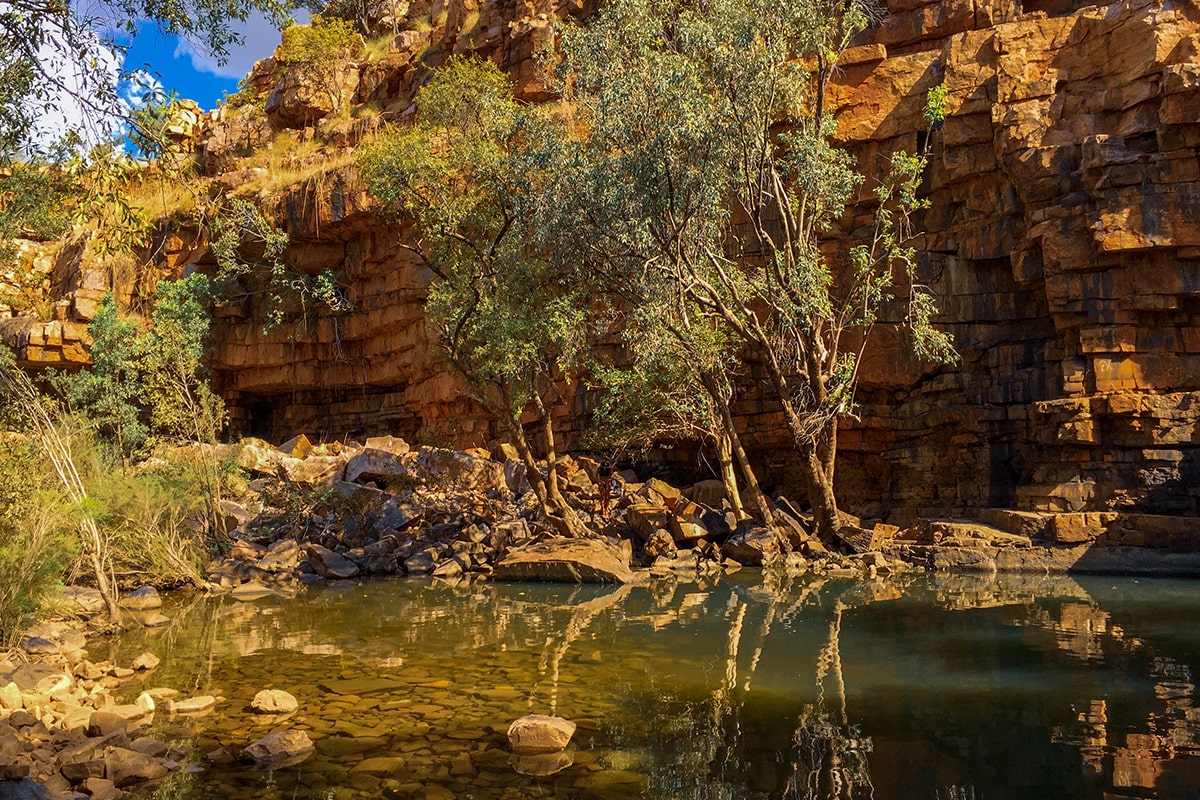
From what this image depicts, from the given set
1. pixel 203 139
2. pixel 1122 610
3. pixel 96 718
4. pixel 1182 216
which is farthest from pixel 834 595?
pixel 203 139

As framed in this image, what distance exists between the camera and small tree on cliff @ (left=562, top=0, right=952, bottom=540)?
14.8 metres

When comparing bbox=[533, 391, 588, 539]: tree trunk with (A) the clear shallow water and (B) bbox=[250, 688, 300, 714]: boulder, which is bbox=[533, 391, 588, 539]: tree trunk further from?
(B) bbox=[250, 688, 300, 714]: boulder

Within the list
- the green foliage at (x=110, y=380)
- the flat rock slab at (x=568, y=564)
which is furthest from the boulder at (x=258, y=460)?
the flat rock slab at (x=568, y=564)

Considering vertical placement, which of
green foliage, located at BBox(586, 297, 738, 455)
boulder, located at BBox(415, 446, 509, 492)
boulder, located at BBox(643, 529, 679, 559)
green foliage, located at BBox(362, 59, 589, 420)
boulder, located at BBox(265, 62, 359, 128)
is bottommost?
boulder, located at BBox(643, 529, 679, 559)

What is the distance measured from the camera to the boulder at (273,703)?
6988 mm

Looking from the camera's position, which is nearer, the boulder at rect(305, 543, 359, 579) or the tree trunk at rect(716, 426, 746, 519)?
the boulder at rect(305, 543, 359, 579)

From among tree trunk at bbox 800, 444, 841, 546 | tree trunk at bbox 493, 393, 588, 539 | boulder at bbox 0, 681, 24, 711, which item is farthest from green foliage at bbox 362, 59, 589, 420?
boulder at bbox 0, 681, 24, 711

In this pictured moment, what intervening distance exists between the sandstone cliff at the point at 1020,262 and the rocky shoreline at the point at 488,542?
5.61ft

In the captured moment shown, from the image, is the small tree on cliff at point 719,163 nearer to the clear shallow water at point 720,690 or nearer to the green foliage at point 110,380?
the clear shallow water at point 720,690

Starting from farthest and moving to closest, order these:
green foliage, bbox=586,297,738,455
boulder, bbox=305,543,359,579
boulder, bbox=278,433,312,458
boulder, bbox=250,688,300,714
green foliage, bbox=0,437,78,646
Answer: boulder, bbox=278,433,312,458 → green foliage, bbox=586,297,738,455 → boulder, bbox=305,543,359,579 → green foliage, bbox=0,437,78,646 → boulder, bbox=250,688,300,714

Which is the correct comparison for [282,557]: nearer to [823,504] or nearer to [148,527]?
[148,527]

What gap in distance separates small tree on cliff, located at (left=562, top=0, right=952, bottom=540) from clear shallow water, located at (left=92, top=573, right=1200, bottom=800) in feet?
16.1

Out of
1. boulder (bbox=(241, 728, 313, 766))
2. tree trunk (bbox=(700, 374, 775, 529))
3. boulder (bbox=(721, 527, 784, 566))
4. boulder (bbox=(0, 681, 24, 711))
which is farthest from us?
tree trunk (bbox=(700, 374, 775, 529))

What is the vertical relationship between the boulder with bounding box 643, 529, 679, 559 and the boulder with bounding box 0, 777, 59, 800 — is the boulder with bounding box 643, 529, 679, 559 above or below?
above
